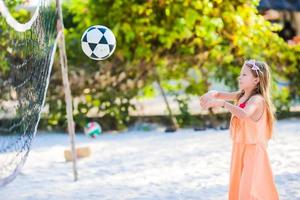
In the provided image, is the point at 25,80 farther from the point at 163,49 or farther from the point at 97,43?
the point at 163,49

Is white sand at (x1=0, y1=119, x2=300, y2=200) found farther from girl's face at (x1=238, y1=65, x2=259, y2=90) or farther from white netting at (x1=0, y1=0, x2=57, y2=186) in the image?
girl's face at (x1=238, y1=65, x2=259, y2=90)

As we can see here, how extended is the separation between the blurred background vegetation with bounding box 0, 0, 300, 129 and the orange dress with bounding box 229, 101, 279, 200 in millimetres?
4044

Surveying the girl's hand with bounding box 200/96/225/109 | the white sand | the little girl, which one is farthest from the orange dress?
the white sand

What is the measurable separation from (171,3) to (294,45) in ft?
5.50

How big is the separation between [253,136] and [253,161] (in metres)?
0.14

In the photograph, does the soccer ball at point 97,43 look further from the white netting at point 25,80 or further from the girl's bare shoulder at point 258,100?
the girl's bare shoulder at point 258,100

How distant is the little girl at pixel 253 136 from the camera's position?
3.63m

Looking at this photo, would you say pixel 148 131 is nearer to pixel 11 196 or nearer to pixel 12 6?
pixel 12 6

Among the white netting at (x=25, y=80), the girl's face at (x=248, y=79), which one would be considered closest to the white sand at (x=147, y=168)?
the white netting at (x=25, y=80)

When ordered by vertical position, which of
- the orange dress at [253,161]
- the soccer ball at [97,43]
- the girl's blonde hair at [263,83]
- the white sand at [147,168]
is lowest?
the white sand at [147,168]

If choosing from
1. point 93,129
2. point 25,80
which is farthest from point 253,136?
point 93,129

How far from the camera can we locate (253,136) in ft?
12.0

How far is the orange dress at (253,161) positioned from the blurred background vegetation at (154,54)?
13.3 ft

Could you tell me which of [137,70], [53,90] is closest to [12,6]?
[53,90]
